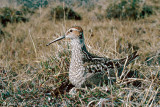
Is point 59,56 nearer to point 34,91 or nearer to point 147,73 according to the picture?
point 34,91

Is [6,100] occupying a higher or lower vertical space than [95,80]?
lower

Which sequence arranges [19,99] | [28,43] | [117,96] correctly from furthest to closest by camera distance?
[28,43] → [19,99] → [117,96]

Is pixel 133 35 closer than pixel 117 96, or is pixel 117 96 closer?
pixel 117 96

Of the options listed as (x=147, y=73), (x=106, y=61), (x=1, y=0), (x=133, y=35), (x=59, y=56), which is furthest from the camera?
(x=1, y=0)

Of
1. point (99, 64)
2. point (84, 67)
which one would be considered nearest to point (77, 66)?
point (84, 67)

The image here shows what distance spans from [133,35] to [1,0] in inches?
295

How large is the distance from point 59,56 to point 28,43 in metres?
2.71

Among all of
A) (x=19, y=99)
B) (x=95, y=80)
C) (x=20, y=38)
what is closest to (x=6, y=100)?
(x=19, y=99)

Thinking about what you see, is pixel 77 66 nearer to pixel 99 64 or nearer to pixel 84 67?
pixel 84 67

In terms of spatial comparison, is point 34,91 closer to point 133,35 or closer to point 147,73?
point 147,73

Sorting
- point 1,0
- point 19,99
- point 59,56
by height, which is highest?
point 1,0

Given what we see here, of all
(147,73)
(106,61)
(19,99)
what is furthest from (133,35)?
(19,99)

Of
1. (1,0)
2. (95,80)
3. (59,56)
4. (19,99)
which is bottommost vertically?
(19,99)

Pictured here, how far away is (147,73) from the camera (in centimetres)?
289
